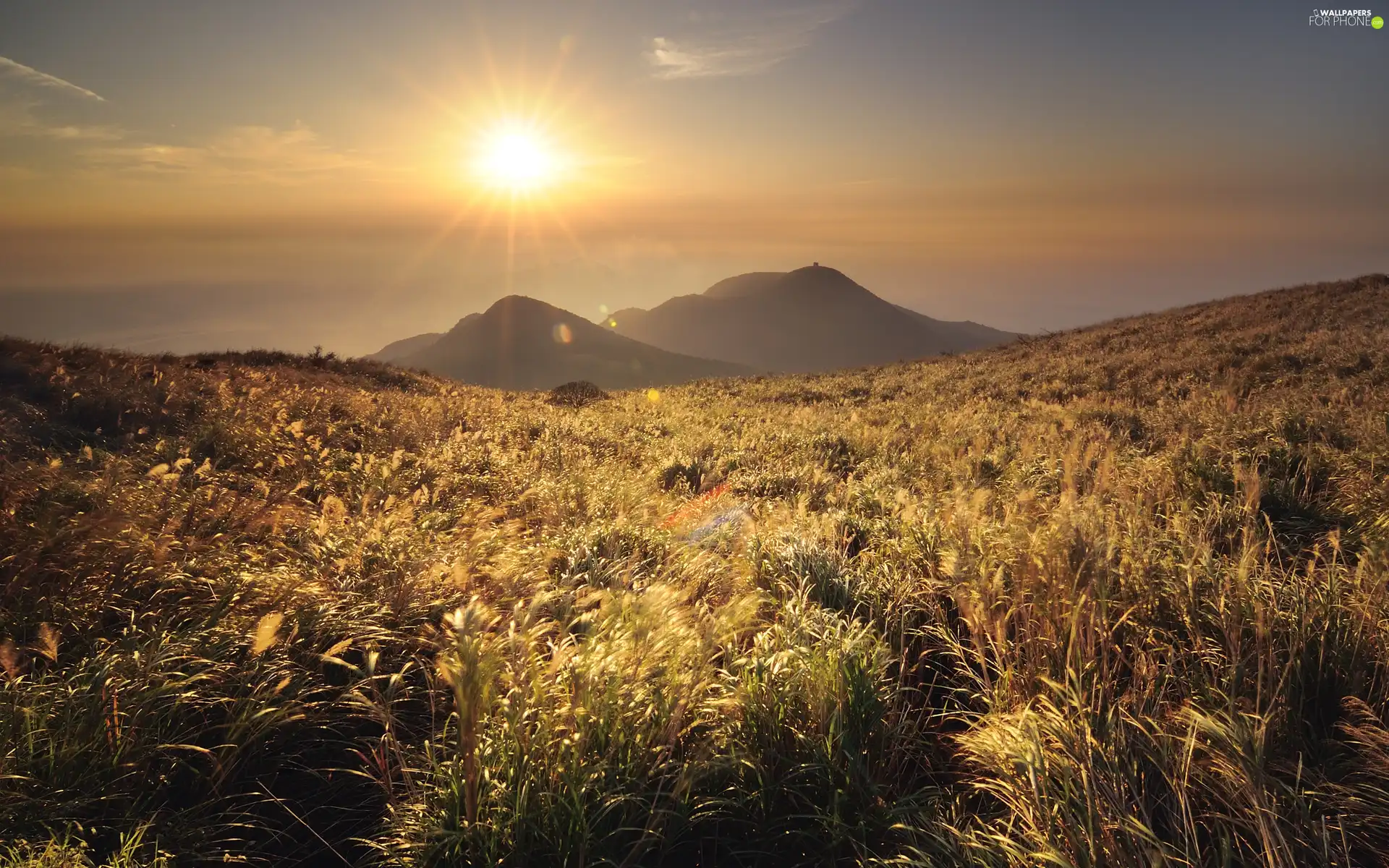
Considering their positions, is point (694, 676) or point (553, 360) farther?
point (553, 360)

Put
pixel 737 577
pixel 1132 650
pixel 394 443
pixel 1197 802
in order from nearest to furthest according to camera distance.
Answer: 1. pixel 1197 802
2. pixel 1132 650
3. pixel 737 577
4. pixel 394 443

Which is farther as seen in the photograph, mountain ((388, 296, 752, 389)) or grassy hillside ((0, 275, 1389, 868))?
mountain ((388, 296, 752, 389))

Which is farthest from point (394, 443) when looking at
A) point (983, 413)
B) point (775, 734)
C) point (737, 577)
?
point (983, 413)

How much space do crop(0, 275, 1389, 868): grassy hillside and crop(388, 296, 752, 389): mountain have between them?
13276 cm

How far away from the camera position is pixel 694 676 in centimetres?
245

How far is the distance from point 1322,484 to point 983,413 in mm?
8194

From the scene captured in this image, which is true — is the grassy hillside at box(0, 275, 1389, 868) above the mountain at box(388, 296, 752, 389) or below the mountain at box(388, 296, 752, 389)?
below

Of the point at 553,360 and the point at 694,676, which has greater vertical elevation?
the point at 553,360

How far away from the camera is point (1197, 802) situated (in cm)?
206

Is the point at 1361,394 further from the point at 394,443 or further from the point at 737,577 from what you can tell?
the point at 394,443

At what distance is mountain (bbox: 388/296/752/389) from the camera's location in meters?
154

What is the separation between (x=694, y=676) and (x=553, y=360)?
568ft

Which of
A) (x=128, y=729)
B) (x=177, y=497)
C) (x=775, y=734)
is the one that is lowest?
(x=775, y=734)

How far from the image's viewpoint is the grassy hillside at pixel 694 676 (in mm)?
1968
